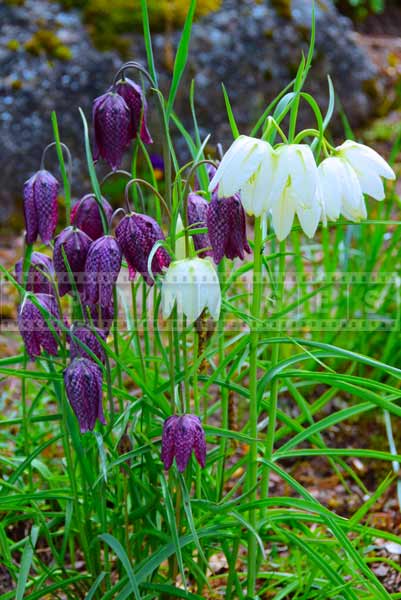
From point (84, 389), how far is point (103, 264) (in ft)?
0.56

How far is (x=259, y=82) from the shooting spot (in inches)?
130

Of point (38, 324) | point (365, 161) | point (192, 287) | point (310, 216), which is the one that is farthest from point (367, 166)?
point (38, 324)

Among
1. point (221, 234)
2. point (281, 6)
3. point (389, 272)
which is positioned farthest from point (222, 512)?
point (281, 6)

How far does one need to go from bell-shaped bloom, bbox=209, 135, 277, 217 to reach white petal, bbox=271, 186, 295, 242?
1.1 inches

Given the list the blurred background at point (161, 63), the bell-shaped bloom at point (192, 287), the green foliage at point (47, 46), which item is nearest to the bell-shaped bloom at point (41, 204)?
the bell-shaped bloom at point (192, 287)

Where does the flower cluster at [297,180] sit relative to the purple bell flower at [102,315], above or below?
above

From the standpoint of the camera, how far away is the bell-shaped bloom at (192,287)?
93 centimetres

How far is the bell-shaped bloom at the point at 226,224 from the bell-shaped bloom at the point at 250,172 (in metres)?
0.06

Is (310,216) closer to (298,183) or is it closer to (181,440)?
(298,183)

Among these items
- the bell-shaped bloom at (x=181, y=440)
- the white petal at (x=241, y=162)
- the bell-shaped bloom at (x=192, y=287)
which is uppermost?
the white petal at (x=241, y=162)

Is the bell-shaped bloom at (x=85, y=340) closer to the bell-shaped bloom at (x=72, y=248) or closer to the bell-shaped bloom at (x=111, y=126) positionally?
the bell-shaped bloom at (x=72, y=248)

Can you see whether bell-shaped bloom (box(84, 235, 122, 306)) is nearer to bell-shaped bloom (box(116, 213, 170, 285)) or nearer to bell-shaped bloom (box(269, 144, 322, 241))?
bell-shaped bloom (box(116, 213, 170, 285))

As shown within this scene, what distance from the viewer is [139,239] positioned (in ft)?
3.26

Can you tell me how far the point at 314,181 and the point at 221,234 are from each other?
0.50ft
